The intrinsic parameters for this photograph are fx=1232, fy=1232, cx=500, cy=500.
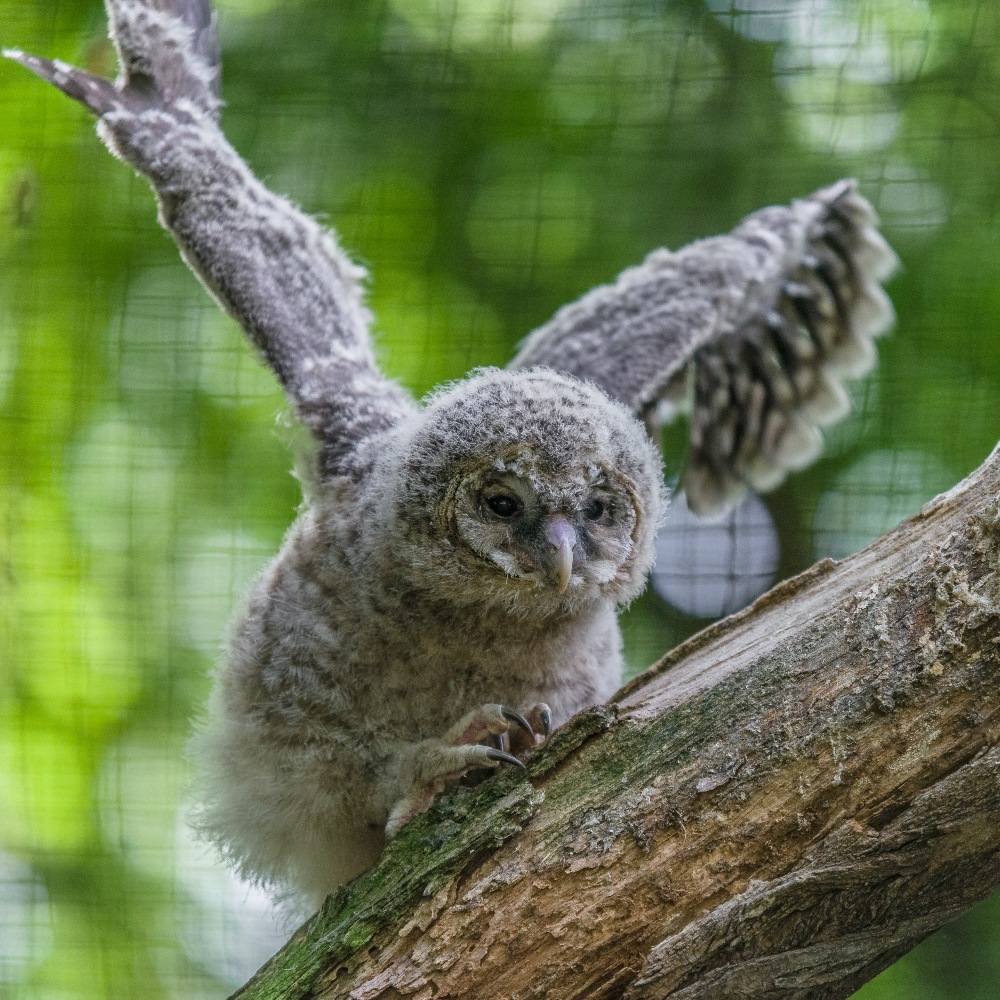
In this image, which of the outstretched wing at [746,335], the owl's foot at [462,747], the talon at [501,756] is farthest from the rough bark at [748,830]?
the outstretched wing at [746,335]

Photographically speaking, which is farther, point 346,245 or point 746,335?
point 346,245

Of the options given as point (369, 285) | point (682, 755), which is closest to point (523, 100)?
point (369, 285)

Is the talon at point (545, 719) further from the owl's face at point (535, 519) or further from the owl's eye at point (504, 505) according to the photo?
the owl's eye at point (504, 505)

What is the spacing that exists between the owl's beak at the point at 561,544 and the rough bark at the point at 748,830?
28 centimetres

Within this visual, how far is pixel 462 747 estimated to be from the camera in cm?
195

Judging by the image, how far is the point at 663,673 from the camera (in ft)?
6.23

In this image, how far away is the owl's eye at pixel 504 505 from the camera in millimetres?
2076

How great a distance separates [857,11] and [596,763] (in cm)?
302

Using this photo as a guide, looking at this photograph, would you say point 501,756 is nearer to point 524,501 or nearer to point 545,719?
point 545,719

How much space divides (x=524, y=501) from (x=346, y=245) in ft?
6.85

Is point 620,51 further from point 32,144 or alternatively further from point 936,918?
point 936,918

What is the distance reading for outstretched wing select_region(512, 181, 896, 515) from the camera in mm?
3191

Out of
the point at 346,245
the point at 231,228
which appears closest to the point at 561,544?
the point at 231,228

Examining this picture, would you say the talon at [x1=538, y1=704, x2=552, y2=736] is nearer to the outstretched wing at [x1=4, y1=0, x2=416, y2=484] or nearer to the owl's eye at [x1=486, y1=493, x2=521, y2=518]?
the owl's eye at [x1=486, y1=493, x2=521, y2=518]
